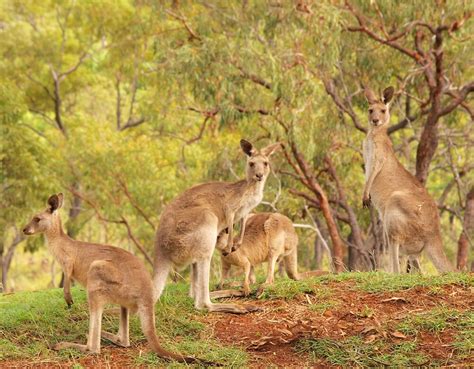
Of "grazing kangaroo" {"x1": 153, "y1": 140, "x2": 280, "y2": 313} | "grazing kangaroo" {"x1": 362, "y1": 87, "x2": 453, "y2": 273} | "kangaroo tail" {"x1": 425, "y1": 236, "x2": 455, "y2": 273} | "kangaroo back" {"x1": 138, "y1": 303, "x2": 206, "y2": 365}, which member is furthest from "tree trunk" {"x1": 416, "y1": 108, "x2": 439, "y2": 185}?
"kangaroo back" {"x1": 138, "y1": 303, "x2": 206, "y2": 365}

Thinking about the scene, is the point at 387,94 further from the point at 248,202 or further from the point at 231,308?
the point at 231,308

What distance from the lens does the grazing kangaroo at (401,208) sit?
7914 millimetres

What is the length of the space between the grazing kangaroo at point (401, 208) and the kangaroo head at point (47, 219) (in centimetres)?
343

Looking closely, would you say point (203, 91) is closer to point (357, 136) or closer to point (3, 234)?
point (357, 136)

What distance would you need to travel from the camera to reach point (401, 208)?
26.3ft


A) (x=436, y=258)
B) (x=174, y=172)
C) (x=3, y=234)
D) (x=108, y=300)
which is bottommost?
(x=108, y=300)

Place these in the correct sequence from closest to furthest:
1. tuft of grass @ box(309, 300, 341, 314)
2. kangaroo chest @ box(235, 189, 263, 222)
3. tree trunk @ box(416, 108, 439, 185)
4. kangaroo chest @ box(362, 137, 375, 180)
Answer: tuft of grass @ box(309, 300, 341, 314) → kangaroo chest @ box(235, 189, 263, 222) → kangaroo chest @ box(362, 137, 375, 180) → tree trunk @ box(416, 108, 439, 185)

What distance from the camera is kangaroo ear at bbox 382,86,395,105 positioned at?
8984mm

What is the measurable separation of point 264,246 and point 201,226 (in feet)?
4.40

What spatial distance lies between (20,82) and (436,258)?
18.0m

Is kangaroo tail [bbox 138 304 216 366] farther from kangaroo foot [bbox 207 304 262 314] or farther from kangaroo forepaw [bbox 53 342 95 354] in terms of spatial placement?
kangaroo foot [bbox 207 304 262 314]

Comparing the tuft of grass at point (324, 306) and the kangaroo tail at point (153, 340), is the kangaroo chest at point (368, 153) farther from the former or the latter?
the kangaroo tail at point (153, 340)

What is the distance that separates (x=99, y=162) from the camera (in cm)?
1916

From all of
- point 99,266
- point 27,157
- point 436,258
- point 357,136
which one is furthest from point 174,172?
point 99,266
